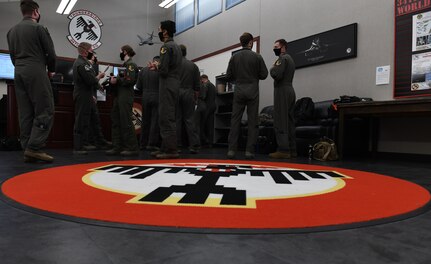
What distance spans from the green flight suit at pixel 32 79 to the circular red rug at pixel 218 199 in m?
0.83

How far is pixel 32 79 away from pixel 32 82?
26mm

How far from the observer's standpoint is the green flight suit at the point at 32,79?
113 inches

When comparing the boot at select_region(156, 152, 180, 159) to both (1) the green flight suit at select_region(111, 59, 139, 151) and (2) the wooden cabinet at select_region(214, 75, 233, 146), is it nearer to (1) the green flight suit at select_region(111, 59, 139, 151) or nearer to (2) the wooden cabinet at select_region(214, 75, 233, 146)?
(1) the green flight suit at select_region(111, 59, 139, 151)

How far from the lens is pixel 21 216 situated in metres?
1.17

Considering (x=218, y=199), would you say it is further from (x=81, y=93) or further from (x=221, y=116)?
(x=221, y=116)

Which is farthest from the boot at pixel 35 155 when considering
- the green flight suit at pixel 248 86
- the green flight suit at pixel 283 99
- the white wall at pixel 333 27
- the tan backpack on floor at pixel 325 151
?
the white wall at pixel 333 27

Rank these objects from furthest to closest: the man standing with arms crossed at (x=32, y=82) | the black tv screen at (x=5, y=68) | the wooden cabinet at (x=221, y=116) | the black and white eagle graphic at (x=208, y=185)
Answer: the black tv screen at (x=5, y=68) < the wooden cabinet at (x=221, y=116) < the man standing with arms crossed at (x=32, y=82) < the black and white eagle graphic at (x=208, y=185)

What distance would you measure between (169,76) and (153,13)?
265 inches

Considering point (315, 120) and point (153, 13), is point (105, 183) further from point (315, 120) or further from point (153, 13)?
point (153, 13)

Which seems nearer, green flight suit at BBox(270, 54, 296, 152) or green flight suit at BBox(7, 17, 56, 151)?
green flight suit at BBox(7, 17, 56, 151)

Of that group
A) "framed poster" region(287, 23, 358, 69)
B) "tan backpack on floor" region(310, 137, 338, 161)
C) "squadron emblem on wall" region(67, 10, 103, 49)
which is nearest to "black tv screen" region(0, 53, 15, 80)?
"squadron emblem on wall" region(67, 10, 103, 49)

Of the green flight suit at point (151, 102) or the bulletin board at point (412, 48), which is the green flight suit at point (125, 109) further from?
the bulletin board at point (412, 48)

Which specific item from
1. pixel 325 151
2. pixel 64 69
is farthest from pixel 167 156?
pixel 64 69

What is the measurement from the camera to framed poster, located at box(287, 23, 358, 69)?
4754 mm
